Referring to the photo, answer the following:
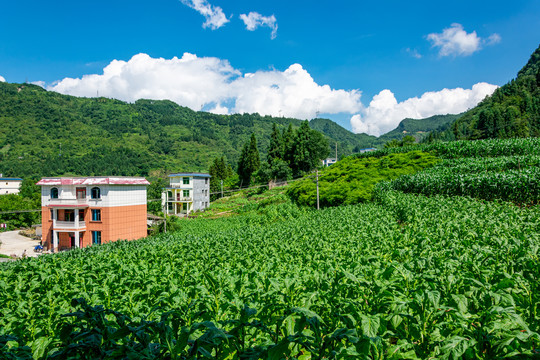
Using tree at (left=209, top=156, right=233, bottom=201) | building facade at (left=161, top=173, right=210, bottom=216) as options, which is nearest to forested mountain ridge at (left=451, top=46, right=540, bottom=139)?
tree at (left=209, top=156, right=233, bottom=201)

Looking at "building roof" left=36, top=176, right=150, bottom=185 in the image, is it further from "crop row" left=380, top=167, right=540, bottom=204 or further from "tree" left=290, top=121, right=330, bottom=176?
"tree" left=290, top=121, right=330, bottom=176

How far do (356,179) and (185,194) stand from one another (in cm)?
3012

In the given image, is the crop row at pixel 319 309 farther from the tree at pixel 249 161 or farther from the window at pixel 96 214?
the tree at pixel 249 161

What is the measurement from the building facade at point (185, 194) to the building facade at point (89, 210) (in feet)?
61.5

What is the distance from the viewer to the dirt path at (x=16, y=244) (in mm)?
30666

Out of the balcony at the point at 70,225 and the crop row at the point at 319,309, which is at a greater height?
the crop row at the point at 319,309

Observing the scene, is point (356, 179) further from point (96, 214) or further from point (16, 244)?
point (16, 244)

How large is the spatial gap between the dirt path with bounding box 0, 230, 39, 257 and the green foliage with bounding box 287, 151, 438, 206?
91.8 ft

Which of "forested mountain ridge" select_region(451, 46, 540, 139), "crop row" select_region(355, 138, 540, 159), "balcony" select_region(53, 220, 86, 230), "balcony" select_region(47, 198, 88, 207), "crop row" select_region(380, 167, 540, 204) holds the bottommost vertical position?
"balcony" select_region(53, 220, 86, 230)

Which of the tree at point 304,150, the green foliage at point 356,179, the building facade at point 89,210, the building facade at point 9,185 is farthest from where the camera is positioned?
the building facade at point 9,185

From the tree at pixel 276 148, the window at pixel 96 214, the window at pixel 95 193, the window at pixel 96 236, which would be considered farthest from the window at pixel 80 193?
the tree at pixel 276 148

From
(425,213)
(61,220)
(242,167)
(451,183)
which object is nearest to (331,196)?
(451,183)

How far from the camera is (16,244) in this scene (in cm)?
3550

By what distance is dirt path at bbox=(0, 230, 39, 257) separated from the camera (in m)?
30.7
